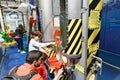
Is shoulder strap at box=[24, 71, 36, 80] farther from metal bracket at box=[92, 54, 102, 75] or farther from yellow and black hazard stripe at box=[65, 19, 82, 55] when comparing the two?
metal bracket at box=[92, 54, 102, 75]

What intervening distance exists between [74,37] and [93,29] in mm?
264

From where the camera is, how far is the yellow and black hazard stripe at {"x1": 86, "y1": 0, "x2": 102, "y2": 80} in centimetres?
186

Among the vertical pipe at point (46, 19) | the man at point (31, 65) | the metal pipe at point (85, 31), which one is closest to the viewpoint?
the metal pipe at point (85, 31)

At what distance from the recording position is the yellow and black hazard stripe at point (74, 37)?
197 cm

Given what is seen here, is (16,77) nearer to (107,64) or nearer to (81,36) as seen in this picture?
(81,36)

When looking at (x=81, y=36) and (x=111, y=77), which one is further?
(x=111, y=77)

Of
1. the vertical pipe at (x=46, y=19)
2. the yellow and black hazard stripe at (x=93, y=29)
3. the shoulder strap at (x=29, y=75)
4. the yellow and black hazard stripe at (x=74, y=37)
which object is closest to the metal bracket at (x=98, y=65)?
the yellow and black hazard stripe at (x=93, y=29)

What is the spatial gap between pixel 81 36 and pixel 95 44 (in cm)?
20

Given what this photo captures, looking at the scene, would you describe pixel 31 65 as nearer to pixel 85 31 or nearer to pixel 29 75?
pixel 29 75

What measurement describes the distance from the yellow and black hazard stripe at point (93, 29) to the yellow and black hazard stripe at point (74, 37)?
0.13 meters

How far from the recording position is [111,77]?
2.57m

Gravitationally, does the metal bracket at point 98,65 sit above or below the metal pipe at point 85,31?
below

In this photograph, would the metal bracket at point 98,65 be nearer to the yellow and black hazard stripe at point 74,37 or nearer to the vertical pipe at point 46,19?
the yellow and black hazard stripe at point 74,37

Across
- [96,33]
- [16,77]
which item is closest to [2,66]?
[16,77]
